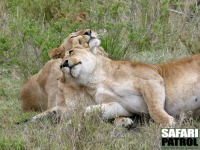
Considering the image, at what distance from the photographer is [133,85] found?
5934 millimetres

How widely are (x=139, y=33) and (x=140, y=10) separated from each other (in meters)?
0.87

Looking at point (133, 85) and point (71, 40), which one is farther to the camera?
point (71, 40)

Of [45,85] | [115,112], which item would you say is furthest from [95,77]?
[45,85]

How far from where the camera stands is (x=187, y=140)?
5.23m

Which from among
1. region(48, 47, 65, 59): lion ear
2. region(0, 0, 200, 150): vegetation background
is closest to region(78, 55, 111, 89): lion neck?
region(0, 0, 200, 150): vegetation background

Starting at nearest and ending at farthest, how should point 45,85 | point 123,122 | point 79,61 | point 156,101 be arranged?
point 156,101
point 123,122
point 79,61
point 45,85

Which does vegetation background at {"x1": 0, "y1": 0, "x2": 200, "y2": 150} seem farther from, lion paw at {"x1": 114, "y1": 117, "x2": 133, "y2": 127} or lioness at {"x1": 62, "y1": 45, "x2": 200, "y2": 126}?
lioness at {"x1": 62, "y1": 45, "x2": 200, "y2": 126}

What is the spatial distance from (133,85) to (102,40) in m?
1.93

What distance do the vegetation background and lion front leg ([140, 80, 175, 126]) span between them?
88mm

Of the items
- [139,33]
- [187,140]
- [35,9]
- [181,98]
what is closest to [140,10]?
[139,33]

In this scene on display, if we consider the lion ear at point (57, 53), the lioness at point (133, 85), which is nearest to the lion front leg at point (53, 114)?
the lioness at point (133, 85)

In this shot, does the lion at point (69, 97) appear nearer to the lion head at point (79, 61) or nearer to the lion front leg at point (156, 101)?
the lion head at point (79, 61)

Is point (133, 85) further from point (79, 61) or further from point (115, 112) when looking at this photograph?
point (79, 61)

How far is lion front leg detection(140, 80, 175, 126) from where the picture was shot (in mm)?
5707
